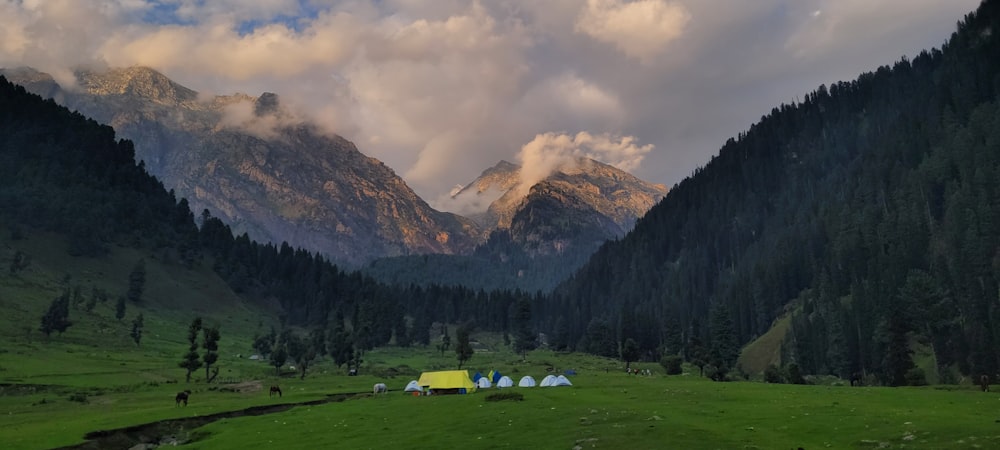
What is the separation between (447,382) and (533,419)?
4286 cm

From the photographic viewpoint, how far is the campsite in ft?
136

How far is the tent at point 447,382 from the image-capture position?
95250 mm

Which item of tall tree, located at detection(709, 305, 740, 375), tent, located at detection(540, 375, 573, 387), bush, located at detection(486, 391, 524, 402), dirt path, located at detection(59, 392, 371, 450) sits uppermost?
tall tree, located at detection(709, 305, 740, 375)

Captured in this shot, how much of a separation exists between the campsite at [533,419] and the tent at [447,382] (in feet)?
0.67

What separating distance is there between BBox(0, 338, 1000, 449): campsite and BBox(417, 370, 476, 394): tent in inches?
8.1

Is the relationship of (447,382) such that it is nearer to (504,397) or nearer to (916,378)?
(504,397)

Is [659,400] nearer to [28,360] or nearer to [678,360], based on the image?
[678,360]

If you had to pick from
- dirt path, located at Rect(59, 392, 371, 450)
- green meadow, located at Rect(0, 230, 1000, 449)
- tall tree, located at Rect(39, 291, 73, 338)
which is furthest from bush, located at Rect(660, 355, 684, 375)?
tall tree, located at Rect(39, 291, 73, 338)

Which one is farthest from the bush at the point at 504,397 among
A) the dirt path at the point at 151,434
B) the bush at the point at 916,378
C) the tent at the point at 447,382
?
the bush at the point at 916,378

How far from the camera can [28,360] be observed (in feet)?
410

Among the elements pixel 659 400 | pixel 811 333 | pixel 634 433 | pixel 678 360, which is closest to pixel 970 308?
pixel 811 333

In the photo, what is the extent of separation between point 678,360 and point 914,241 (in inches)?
3966

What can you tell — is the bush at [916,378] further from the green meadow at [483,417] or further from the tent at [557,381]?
the tent at [557,381]

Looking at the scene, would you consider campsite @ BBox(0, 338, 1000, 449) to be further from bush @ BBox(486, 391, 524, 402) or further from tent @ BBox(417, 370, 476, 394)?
bush @ BBox(486, 391, 524, 402)
